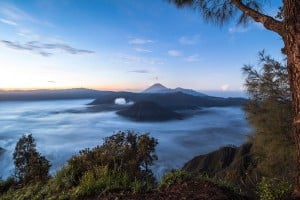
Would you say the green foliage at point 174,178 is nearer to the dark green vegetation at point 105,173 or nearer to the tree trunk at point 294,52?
the dark green vegetation at point 105,173

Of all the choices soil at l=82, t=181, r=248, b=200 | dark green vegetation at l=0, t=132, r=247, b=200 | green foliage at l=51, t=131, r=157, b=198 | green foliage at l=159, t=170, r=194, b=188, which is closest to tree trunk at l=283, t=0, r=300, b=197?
soil at l=82, t=181, r=248, b=200

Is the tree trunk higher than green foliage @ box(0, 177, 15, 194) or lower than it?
higher

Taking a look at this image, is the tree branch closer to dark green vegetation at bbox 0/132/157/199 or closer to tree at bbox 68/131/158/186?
dark green vegetation at bbox 0/132/157/199

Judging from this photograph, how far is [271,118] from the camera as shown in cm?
2403

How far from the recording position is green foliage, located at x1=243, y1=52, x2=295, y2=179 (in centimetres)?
2298

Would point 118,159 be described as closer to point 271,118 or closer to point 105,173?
point 105,173

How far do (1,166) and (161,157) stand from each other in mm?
48841

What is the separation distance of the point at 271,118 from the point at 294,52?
20.4 meters

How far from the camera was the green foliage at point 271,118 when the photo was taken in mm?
22984

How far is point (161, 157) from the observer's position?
109 meters

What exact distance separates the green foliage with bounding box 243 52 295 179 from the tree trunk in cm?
1856

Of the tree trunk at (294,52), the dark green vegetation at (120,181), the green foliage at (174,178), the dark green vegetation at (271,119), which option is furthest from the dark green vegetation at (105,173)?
the dark green vegetation at (271,119)

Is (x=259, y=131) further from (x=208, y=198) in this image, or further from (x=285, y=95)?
(x=208, y=198)

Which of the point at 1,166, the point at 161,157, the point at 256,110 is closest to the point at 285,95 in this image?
the point at 256,110
